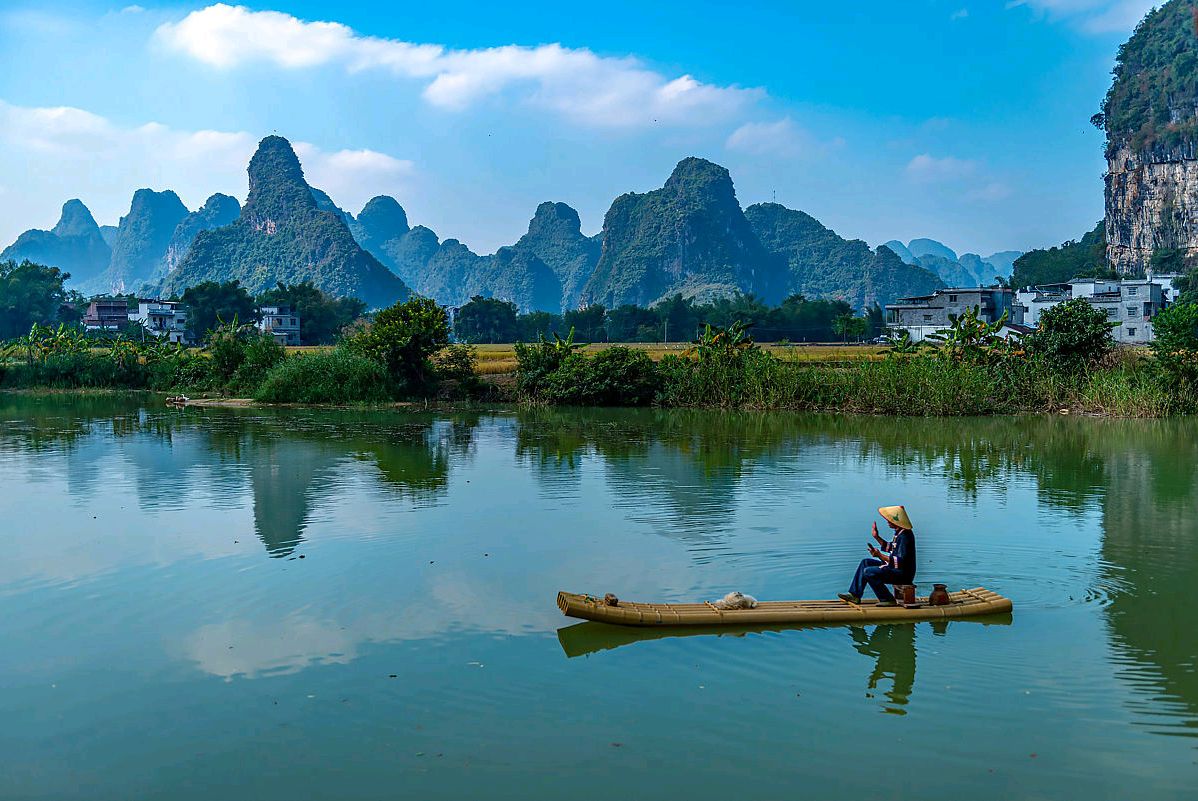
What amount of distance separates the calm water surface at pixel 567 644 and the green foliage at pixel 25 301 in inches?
1783

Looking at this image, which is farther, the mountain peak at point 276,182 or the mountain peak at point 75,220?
the mountain peak at point 75,220

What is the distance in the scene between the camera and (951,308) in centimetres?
4422

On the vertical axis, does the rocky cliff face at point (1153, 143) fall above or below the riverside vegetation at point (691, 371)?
above

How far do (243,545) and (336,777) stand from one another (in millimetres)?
4389

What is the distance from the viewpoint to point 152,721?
4.66 m

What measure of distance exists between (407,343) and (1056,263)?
55.6 m

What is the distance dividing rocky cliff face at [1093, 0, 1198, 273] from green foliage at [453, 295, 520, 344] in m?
41.6

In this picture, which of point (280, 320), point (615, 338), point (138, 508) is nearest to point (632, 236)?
point (615, 338)

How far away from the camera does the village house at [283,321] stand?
48.7 m

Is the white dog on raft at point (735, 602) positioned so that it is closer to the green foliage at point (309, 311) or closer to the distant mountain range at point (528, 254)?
the green foliage at point (309, 311)

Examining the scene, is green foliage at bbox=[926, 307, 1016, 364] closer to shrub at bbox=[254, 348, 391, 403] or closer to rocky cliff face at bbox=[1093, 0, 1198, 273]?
shrub at bbox=[254, 348, 391, 403]

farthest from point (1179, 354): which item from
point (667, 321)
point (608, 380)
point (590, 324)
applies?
point (590, 324)

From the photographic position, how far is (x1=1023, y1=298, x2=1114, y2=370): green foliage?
813 inches

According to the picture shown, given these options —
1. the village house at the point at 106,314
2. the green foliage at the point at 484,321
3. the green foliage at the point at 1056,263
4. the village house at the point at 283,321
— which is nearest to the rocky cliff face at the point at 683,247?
the green foliage at the point at 1056,263
